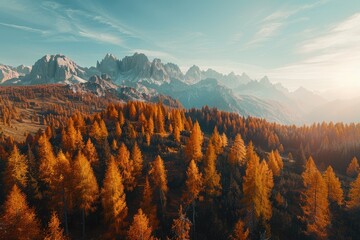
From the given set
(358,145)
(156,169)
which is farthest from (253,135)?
(156,169)

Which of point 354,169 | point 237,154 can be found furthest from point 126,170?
point 354,169

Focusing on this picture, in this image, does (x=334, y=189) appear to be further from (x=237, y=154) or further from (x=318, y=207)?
(x=237, y=154)

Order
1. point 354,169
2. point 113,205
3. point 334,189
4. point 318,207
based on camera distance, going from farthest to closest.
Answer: point 354,169 → point 334,189 → point 318,207 → point 113,205

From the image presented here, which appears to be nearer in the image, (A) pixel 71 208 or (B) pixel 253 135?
(A) pixel 71 208

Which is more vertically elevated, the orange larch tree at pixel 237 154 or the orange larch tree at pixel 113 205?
the orange larch tree at pixel 237 154

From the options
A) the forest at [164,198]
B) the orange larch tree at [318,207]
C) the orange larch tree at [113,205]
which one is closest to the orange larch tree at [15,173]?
the forest at [164,198]

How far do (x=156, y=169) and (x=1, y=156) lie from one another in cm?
5345

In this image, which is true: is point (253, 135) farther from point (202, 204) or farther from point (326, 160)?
point (202, 204)

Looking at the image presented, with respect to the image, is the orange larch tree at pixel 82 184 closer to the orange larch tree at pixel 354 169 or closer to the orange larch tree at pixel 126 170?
the orange larch tree at pixel 126 170

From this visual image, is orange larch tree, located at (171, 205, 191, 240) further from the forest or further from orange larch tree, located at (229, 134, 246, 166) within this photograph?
orange larch tree, located at (229, 134, 246, 166)

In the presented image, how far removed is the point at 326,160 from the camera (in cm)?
11656

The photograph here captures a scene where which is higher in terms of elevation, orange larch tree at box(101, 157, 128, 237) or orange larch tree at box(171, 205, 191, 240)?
orange larch tree at box(171, 205, 191, 240)

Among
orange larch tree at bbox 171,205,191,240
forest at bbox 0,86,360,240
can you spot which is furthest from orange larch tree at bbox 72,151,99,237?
orange larch tree at bbox 171,205,191,240

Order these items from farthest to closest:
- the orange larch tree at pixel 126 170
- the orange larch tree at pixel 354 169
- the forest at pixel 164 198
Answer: the orange larch tree at pixel 354 169 < the orange larch tree at pixel 126 170 < the forest at pixel 164 198
